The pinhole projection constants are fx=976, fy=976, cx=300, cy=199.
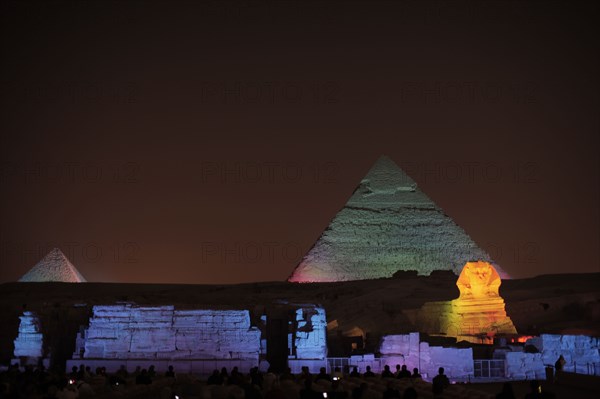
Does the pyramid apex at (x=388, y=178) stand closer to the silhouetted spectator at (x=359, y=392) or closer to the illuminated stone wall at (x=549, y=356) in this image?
the illuminated stone wall at (x=549, y=356)

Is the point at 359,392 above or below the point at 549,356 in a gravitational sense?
below

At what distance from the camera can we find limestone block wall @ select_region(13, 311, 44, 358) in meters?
18.3

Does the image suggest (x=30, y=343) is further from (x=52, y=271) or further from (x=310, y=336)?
(x=52, y=271)

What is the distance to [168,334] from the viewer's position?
18.0 meters

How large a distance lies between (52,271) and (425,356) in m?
34.7

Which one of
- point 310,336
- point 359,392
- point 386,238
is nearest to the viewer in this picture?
point 359,392

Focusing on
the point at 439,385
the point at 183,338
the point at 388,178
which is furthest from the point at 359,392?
the point at 388,178

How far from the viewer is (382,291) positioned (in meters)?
37.6

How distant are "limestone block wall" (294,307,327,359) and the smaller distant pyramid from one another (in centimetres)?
3189

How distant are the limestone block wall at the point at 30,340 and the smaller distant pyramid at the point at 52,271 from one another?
29.9m

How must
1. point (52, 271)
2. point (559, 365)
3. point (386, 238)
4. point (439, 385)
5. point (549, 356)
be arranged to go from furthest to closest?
1. point (386, 238)
2. point (52, 271)
3. point (549, 356)
4. point (559, 365)
5. point (439, 385)

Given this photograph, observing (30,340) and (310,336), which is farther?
(30,340)

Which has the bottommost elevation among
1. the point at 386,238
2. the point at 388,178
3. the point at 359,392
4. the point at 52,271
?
the point at 359,392

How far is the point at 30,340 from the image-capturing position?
18.4 metres
